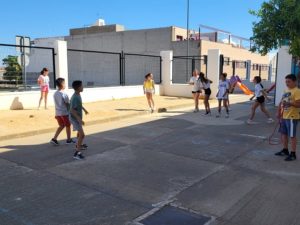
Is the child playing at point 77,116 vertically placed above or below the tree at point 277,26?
below

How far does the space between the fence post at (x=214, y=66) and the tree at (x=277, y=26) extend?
316 inches

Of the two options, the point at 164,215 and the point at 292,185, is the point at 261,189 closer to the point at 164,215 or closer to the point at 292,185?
the point at 292,185

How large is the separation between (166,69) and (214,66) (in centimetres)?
340

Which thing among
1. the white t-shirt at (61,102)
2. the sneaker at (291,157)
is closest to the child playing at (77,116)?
the white t-shirt at (61,102)

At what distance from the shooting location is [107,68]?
38.6 meters

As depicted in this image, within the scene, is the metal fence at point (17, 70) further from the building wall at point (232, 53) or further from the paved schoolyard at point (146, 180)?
the building wall at point (232, 53)

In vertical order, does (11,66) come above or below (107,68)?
below

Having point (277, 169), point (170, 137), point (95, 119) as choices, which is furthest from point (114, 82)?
A: point (277, 169)

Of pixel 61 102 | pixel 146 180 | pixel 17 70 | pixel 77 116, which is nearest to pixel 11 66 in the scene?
pixel 17 70

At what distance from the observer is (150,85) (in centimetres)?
1375

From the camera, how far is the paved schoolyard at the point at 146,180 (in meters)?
4.36

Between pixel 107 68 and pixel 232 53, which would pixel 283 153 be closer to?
pixel 107 68

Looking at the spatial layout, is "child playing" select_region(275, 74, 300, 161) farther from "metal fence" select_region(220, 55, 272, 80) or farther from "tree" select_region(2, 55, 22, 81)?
"metal fence" select_region(220, 55, 272, 80)

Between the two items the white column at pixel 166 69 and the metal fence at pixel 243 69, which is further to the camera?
the metal fence at pixel 243 69
